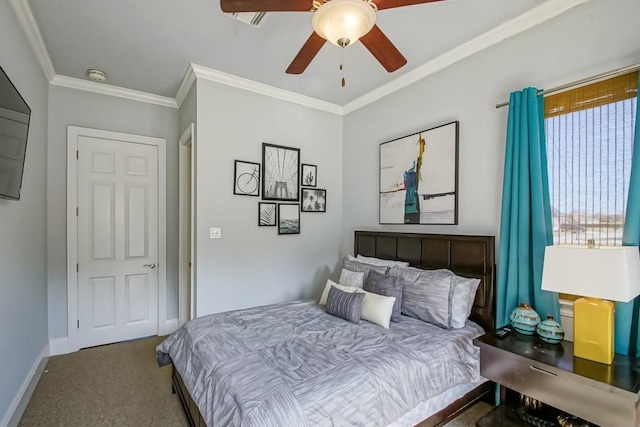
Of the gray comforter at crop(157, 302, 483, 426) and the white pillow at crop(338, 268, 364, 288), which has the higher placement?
the white pillow at crop(338, 268, 364, 288)

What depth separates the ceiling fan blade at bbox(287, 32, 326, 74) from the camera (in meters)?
1.70

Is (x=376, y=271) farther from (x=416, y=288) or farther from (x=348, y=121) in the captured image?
(x=348, y=121)

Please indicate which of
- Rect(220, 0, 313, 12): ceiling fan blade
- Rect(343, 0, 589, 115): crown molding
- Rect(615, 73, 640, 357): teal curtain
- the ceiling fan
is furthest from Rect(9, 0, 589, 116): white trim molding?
Rect(220, 0, 313, 12): ceiling fan blade

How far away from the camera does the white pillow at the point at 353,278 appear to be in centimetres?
272

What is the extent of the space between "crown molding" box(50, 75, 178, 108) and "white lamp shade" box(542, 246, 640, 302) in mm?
3980

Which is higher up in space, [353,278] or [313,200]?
[313,200]

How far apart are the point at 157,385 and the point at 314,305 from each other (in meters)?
1.46

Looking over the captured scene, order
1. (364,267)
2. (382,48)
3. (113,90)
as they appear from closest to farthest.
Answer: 1. (382,48)
2. (364,267)
3. (113,90)

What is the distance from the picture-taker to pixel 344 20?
1453mm

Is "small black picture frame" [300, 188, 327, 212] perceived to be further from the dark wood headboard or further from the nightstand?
the nightstand

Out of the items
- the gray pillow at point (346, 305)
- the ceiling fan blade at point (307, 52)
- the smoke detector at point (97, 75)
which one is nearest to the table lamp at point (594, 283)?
the gray pillow at point (346, 305)

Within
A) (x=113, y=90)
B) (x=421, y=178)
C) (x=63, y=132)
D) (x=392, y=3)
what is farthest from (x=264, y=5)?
(x=63, y=132)

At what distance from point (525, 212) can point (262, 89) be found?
267cm

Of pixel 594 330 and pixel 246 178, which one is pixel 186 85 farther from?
pixel 594 330
